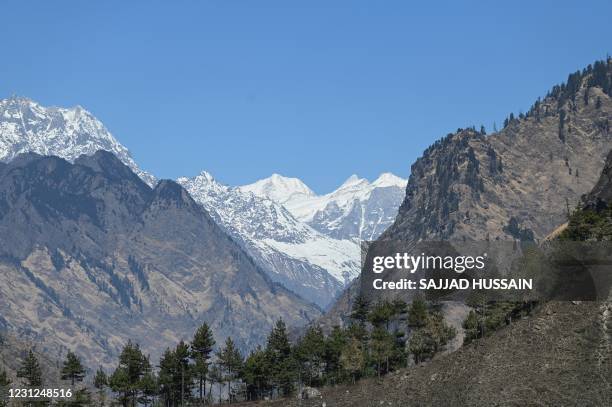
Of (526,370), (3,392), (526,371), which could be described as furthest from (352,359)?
(3,392)

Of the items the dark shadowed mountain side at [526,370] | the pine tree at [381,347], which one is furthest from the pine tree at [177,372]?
the pine tree at [381,347]

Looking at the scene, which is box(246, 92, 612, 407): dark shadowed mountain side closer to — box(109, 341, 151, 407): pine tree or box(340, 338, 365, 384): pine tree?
box(340, 338, 365, 384): pine tree

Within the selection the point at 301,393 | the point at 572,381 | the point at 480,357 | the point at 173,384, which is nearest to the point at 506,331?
the point at 480,357

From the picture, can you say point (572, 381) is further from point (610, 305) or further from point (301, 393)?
point (301, 393)

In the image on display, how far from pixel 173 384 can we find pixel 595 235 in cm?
8022

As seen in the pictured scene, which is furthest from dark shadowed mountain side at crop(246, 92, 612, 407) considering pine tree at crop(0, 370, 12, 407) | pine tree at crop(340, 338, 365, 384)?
pine tree at crop(0, 370, 12, 407)

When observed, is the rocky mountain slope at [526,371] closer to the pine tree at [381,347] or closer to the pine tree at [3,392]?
the pine tree at [381,347]

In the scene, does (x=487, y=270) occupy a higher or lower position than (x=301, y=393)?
higher

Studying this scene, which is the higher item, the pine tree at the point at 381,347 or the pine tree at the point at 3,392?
the pine tree at the point at 381,347

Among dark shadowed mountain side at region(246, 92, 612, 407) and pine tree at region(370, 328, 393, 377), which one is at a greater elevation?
pine tree at region(370, 328, 393, 377)

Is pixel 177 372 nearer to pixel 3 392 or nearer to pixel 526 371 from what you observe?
pixel 3 392

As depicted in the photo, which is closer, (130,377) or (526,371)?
(526,371)

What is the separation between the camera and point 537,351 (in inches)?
5792

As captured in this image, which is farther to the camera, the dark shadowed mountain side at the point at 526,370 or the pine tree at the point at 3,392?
the pine tree at the point at 3,392
